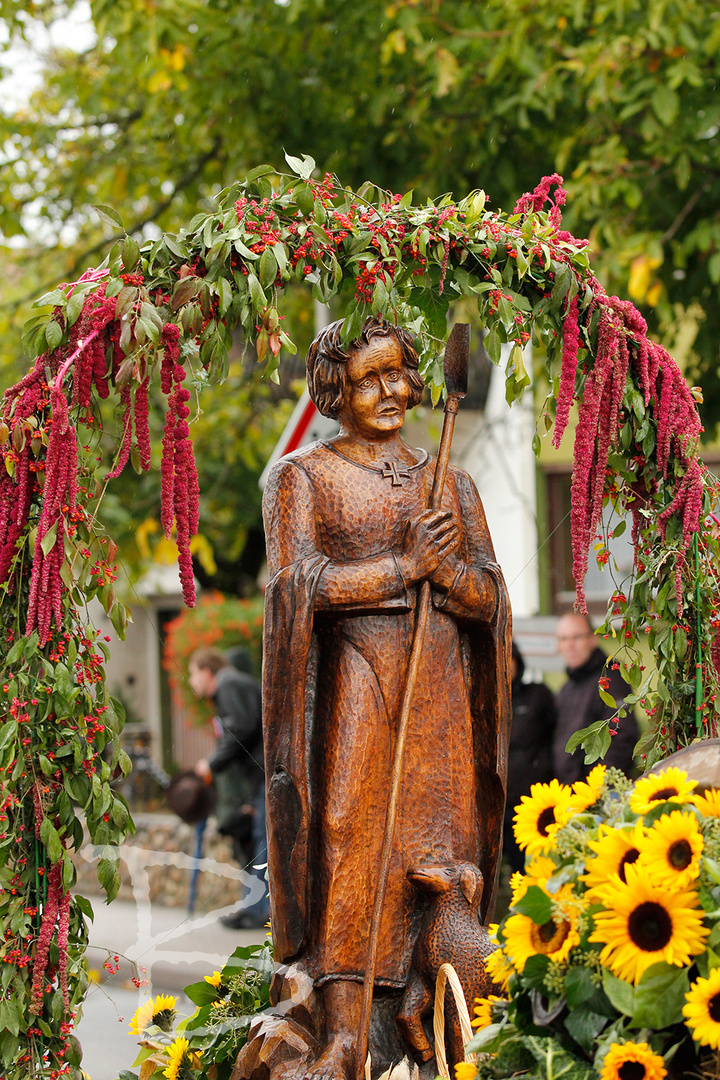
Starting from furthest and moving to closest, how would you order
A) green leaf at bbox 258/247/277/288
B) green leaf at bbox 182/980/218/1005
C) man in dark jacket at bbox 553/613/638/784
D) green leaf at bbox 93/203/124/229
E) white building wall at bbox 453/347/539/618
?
white building wall at bbox 453/347/539/618 < man in dark jacket at bbox 553/613/638/784 < green leaf at bbox 182/980/218/1005 < green leaf at bbox 258/247/277/288 < green leaf at bbox 93/203/124/229

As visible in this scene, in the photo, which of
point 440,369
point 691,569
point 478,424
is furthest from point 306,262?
point 478,424

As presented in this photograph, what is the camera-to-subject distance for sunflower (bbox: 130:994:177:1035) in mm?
3047

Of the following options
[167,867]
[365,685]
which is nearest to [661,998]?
[365,685]

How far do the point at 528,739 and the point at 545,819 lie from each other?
303 cm

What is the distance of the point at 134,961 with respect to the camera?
290 centimetres

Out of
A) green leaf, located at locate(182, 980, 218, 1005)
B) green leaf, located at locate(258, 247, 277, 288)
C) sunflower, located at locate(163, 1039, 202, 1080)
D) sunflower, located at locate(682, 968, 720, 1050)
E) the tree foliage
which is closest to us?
sunflower, located at locate(682, 968, 720, 1050)

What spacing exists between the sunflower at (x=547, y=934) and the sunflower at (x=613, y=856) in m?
0.06

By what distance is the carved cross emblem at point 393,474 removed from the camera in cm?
287

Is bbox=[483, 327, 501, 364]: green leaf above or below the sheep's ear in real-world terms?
above

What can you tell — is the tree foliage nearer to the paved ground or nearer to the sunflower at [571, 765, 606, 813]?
the paved ground

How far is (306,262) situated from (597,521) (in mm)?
959

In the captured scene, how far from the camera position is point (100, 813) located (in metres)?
2.62

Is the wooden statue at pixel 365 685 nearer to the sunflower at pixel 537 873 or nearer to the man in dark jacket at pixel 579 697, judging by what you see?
the sunflower at pixel 537 873

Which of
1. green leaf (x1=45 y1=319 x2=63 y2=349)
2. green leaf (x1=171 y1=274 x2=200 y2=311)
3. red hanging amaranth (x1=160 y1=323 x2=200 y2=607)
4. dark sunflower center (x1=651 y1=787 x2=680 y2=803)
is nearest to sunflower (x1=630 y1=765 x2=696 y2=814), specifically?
dark sunflower center (x1=651 y1=787 x2=680 y2=803)
